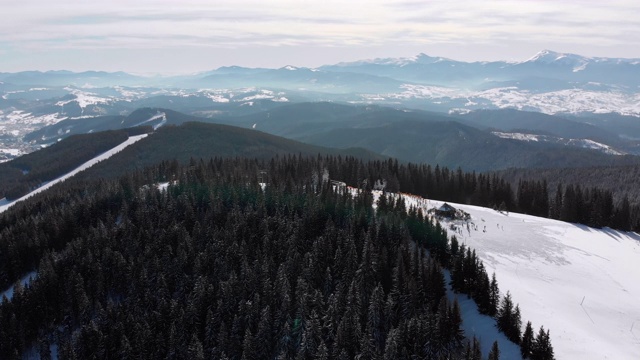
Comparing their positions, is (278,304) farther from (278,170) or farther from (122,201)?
(278,170)

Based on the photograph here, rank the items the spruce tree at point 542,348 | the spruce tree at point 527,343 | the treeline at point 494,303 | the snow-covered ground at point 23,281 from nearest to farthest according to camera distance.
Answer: the spruce tree at point 542,348 < the treeline at point 494,303 < the spruce tree at point 527,343 < the snow-covered ground at point 23,281

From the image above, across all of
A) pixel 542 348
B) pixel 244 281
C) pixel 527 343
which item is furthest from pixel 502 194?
pixel 244 281

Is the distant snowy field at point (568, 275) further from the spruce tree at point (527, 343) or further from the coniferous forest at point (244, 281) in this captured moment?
the coniferous forest at point (244, 281)

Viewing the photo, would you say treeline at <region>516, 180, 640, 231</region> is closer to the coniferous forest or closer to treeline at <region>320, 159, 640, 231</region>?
treeline at <region>320, 159, 640, 231</region>

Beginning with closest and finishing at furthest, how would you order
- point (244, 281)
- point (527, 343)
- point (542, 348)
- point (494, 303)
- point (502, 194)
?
1. point (542, 348)
2. point (527, 343)
3. point (494, 303)
4. point (244, 281)
5. point (502, 194)

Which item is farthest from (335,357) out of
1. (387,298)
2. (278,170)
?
(278,170)

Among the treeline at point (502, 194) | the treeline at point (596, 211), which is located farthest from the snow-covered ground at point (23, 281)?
the treeline at point (596, 211)

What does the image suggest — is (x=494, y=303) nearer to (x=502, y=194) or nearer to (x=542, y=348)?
(x=542, y=348)
